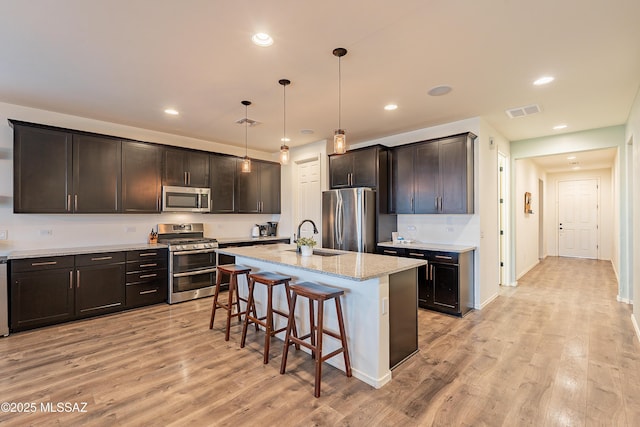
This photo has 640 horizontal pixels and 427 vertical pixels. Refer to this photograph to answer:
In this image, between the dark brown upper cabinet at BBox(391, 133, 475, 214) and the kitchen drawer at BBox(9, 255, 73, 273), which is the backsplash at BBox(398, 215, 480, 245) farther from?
the kitchen drawer at BBox(9, 255, 73, 273)

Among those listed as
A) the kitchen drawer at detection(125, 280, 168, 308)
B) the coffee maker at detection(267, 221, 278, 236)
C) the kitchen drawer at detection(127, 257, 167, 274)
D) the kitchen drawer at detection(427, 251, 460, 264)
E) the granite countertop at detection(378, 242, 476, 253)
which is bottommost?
the kitchen drawer at detection(125, 280, 168, 308)

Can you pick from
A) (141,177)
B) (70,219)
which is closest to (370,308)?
(141,177)

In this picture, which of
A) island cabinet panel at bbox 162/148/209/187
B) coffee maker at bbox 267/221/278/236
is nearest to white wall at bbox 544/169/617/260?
coffee maker at bbox 267/221/278/236

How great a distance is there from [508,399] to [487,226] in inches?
112

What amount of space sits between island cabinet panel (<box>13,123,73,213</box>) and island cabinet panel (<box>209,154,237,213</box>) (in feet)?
6.54

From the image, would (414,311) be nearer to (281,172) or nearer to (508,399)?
(508,399)

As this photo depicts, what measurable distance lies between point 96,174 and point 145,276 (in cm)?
156

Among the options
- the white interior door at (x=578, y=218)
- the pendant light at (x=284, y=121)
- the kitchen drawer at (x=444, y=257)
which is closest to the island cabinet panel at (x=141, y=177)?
the pendant light at (x=284, y=121)

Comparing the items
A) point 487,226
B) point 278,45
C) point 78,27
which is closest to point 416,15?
point 278,45

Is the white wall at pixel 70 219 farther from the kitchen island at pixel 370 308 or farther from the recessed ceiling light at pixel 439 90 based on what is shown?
the recessed ceiling light at pixel 439 90

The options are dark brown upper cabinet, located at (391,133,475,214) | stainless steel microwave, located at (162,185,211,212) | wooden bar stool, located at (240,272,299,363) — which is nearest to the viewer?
wooden bar stool, located at (240,272,299,363)

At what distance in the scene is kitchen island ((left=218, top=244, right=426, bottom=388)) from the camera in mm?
2400

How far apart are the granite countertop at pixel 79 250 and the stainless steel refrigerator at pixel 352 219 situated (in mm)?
2655

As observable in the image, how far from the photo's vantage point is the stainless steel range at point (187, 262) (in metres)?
4.61
